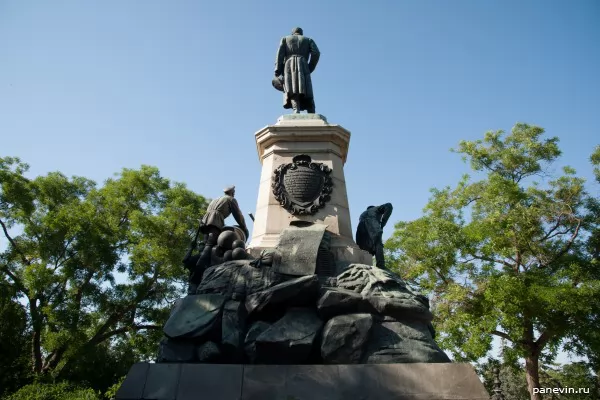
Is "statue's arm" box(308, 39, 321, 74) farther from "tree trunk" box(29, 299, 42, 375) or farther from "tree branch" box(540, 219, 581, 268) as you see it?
"tree trunk" box(29, 299, 42, 375)

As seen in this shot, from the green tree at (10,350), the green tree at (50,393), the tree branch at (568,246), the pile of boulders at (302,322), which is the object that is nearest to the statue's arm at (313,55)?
the pile of boulders at (302,322)

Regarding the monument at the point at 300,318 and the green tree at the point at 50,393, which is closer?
the monument at the point at 300,318

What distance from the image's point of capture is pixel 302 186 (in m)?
7.32

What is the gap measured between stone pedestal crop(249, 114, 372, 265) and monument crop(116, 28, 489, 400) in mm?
29

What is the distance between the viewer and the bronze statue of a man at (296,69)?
9.02 metres

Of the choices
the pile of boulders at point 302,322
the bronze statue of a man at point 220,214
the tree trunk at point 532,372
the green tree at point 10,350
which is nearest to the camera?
the pile of boulders at point 302,322

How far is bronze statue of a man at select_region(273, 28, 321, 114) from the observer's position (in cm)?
902

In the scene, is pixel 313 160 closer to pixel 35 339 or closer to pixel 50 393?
pixel 50 393

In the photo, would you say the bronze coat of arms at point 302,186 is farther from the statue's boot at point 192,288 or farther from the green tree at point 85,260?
the green tree at point 85,260

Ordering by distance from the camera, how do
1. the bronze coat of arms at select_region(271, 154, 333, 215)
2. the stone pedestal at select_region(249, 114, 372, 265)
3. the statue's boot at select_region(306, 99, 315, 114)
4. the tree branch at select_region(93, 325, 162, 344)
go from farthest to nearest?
the tree branch at select_region(93, 325, 162, 344), the statue's boot at select_region(306, 99, 315, 114), the bronze coat of arms at select_region(271, 154, 333, 215), the stone pedestal at select_region(249, 114, 372, 265)

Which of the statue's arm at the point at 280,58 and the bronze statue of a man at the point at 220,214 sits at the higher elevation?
the statue's arm at the point at 280,58

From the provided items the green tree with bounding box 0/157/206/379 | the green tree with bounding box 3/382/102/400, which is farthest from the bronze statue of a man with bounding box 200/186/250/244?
the green tree with bounding box 0/157/206/379

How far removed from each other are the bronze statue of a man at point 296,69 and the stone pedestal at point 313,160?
2.63 ft

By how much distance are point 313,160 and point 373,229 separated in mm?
1587
